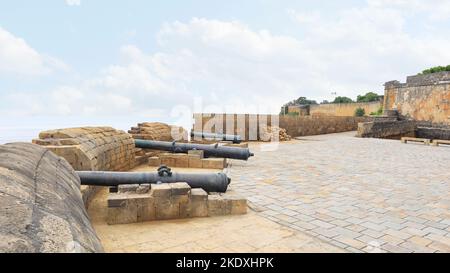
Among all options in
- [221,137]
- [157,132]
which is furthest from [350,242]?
[221,137]

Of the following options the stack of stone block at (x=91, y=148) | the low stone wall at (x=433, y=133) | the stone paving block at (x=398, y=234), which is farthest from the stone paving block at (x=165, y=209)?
the low stone wall at (x=433, y=133)

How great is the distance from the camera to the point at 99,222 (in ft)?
12.8

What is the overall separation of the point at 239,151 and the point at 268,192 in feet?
9.41

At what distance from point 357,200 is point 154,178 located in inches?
134

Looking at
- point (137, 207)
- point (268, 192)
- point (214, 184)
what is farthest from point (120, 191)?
point (268, 192)

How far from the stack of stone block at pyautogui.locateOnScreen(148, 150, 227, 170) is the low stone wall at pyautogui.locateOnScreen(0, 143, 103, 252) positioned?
5.70 metres

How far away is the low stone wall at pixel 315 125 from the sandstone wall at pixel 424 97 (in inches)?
233

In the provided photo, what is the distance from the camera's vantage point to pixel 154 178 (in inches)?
181

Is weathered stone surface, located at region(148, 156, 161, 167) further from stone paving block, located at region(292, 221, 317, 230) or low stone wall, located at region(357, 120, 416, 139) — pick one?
low stone wall, located at region(357, 120, 416, 139)

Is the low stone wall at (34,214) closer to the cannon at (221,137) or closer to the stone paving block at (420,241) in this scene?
the stone paving block at (420,241)

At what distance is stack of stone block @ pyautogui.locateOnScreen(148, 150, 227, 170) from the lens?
8016 millimetres

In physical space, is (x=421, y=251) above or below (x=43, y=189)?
below

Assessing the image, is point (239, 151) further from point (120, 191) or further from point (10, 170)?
point (10, 170)

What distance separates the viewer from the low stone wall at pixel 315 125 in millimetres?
18375
